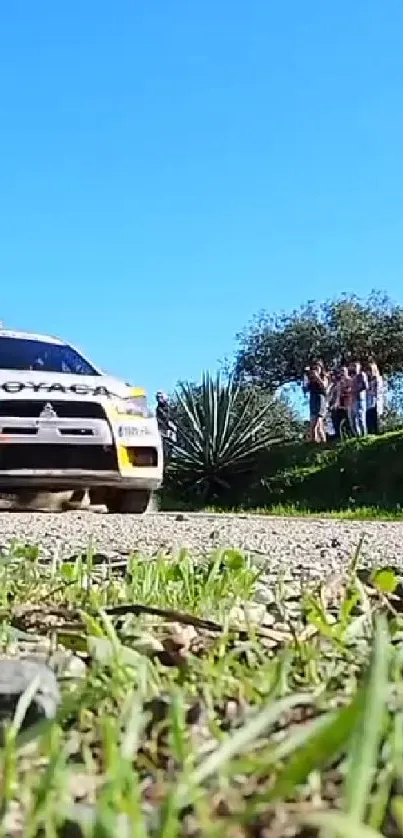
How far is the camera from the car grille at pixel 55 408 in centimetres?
953

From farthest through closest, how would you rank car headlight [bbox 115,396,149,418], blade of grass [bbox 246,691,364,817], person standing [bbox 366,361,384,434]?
person standing [bbox 366,361,384,434]
car headlight [bbox 115,396,149,418]
blade of grass [bbox 246,691,364,817]

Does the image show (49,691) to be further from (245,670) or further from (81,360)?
(81,360)

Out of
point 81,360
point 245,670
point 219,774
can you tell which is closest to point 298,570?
point 245,670

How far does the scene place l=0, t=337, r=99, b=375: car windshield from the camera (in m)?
10.2

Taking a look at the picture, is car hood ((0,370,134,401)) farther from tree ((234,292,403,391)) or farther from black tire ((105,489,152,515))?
tree ((234,292,403,391))

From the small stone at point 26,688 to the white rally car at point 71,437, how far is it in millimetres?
8036

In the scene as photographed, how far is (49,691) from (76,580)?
4.43 ft

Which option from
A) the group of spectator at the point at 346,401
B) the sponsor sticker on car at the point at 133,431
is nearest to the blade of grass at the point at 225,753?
the sponsor sticker on car at the point at 133,431

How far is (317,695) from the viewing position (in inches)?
45.4

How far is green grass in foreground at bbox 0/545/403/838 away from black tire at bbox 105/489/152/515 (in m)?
7.81

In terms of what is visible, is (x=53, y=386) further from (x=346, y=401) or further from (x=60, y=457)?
(x=346, y=401)

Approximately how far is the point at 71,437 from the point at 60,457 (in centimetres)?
20

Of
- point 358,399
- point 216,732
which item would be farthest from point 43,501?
point 358,399

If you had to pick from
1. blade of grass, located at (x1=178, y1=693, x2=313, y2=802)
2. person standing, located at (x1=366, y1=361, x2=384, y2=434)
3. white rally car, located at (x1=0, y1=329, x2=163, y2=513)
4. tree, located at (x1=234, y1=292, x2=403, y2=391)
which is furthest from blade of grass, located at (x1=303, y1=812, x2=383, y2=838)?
tree, located at (x1=234, y1=292, x2=403, y2=391)
